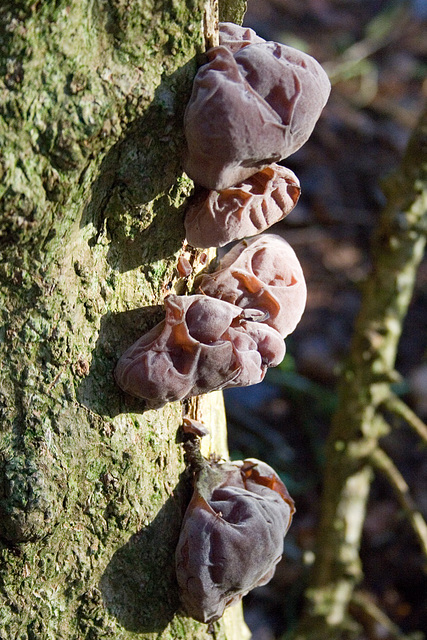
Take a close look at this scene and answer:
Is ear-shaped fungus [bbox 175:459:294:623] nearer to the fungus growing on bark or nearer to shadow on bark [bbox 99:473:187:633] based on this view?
shadow on bark [bbox 99:473:187:633]

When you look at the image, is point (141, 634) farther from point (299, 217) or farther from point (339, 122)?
point (339, 122)

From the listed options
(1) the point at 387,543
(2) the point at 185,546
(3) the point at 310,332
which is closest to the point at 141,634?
(2) the point at 185,546

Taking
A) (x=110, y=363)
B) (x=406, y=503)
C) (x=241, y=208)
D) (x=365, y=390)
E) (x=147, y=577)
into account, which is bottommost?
(x=406, y=503)

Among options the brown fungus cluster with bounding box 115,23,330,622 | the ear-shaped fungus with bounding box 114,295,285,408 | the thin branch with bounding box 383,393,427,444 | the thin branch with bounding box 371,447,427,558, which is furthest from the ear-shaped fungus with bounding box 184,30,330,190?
the thin branch with bounding box 371,447,427,558

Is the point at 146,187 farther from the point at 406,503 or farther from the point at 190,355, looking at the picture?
the point at 406,503

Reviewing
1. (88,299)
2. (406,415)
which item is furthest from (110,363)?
(406,415)
